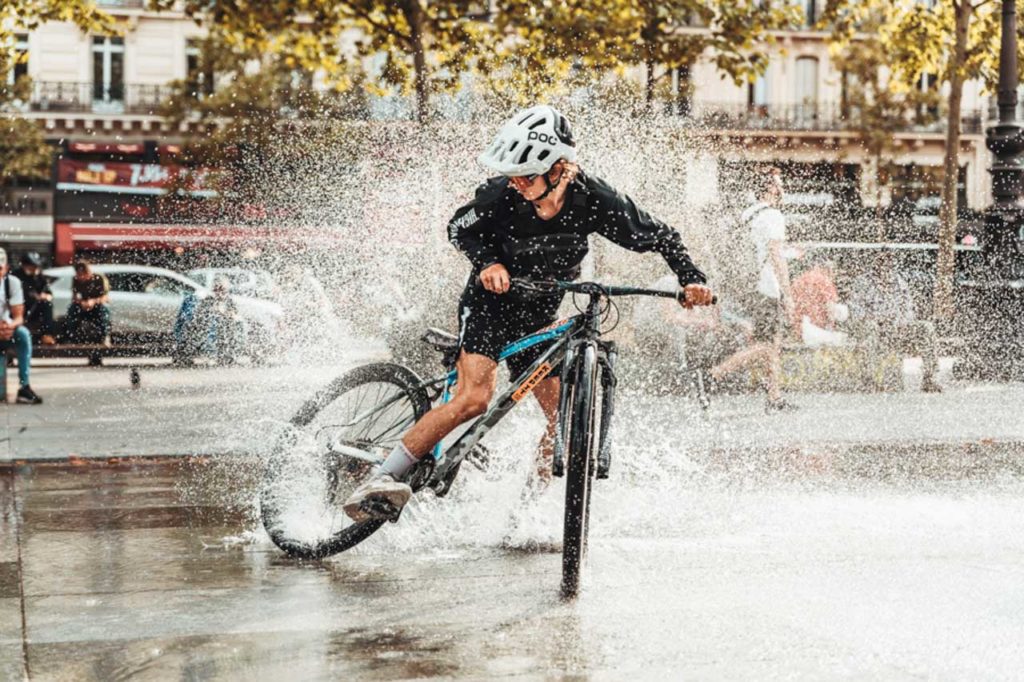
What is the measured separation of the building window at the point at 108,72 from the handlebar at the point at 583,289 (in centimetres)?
4486

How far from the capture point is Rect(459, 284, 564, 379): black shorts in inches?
221

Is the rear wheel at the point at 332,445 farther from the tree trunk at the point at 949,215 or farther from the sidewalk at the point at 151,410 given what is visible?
the tree trunk at the point at 949,215

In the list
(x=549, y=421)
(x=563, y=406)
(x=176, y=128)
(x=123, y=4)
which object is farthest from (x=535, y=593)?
(x=123, y=4)

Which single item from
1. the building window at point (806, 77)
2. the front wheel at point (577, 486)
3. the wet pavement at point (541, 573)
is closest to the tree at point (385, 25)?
the wet pavement at point (541, 573)

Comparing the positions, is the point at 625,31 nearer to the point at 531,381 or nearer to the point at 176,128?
the point at 531,381

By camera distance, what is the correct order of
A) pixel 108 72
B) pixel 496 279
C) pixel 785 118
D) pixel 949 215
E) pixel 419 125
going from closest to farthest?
pixel 496 279, pixel 949 215, pixel 419 125, pixel 108 72, pixel 785 118

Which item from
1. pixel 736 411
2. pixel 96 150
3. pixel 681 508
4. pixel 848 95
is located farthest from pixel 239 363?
pixel 848 95

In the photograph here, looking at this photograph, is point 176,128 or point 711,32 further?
point 176,128

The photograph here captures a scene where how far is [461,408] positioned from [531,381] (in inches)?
11.1

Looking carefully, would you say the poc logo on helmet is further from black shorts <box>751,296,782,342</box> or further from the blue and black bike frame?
black shorts <box>751,296,782,342</box>

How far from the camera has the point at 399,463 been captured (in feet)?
18.3

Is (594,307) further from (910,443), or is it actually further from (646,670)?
(910,443)

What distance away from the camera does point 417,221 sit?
12.6 m

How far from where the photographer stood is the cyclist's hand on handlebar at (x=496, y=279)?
5266mm
